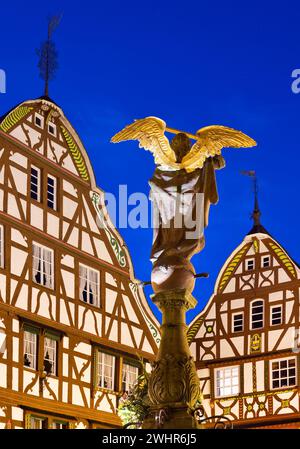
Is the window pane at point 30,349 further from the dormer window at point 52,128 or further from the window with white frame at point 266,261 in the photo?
the window with white frame at point 266,261

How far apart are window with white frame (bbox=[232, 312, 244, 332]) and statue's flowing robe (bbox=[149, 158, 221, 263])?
21.8m

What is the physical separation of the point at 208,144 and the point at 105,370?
54.8ft

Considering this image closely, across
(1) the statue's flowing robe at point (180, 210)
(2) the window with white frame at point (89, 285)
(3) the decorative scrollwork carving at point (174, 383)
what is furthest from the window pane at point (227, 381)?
(3) the decorative scrollwork carving at point (174, 383)

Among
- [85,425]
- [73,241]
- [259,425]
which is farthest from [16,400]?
[259,425]

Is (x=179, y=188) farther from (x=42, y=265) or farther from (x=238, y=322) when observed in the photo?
(x=238, y=322)

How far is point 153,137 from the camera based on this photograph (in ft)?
27.8

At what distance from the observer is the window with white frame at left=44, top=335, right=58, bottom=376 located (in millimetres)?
22453

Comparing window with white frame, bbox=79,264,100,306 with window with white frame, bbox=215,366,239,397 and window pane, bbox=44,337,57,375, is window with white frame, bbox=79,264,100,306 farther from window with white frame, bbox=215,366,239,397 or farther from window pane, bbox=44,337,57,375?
window with white frame, bbox=215,366,239,397

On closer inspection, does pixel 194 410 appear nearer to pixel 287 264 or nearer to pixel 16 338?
pixel 16 338

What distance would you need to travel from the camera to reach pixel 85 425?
76.3 ft

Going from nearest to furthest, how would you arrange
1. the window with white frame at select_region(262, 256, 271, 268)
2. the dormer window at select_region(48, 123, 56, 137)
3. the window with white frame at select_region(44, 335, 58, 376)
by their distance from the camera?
1. the window with white frame at select_region(44, 335, 58, 376)
2. the dormer window at select_region(48, 123, 56, 137)
3. the window with white frame at select_region(262, 256, 271, 268)

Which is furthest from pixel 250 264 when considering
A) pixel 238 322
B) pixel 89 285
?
pixel 89 285

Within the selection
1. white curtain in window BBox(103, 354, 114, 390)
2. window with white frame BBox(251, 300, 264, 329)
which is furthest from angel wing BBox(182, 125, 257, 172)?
window with white frame BBox(251, 300, 264, 329)
